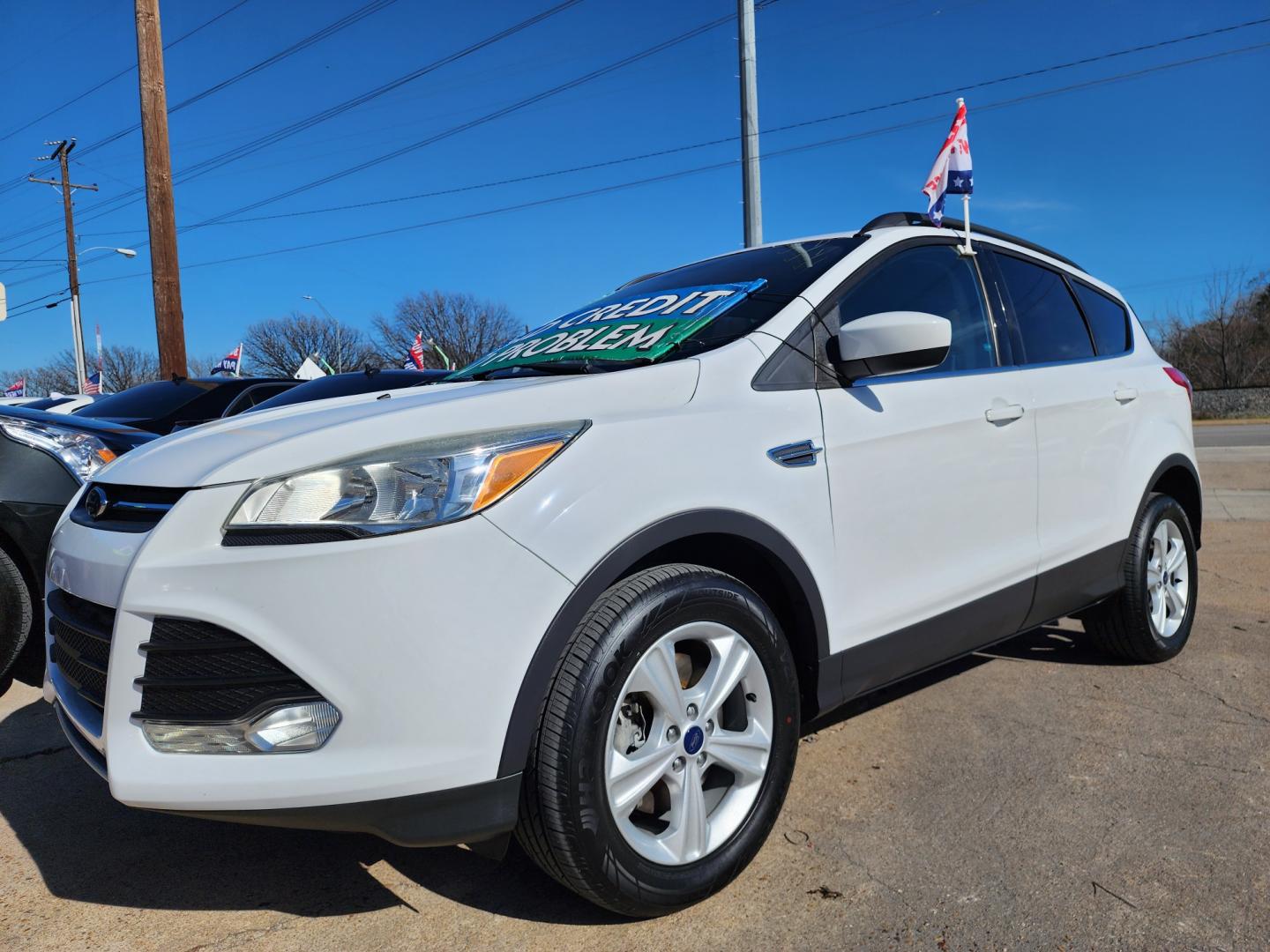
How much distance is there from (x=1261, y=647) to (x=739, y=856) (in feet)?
10.6

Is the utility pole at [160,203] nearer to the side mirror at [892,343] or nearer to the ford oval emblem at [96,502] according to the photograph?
the ford oval emblem at [96,502]

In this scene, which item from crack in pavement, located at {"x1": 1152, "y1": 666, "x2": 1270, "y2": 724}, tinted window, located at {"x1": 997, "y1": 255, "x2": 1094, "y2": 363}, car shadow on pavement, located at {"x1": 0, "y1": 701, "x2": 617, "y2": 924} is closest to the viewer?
car shadow on pavement, located at {"x1": 0, "y1": 701, "x2": 617, "y2": 924}

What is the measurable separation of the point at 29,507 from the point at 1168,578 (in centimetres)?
471

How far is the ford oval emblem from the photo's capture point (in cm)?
220

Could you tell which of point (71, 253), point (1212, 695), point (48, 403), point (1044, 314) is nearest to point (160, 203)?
point (48, 403)

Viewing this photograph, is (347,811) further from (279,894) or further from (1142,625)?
(1142,625)

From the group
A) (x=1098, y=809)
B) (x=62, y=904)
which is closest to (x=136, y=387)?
(x=62, y=904)

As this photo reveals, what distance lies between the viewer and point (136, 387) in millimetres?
7727

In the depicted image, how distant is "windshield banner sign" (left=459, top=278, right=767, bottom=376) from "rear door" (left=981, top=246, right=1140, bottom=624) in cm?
117

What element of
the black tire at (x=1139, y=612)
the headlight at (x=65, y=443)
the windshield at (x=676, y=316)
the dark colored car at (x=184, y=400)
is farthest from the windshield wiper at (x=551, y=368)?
the dark colored car at (x=184, y=400)

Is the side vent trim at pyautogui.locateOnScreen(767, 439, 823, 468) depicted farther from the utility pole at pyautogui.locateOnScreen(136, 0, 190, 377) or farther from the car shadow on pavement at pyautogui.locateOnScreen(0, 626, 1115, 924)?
the utility pole at pyautogui.locateOnScreen(136, 0, 190, 377)

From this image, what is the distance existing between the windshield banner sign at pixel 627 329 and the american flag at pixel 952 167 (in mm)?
1741

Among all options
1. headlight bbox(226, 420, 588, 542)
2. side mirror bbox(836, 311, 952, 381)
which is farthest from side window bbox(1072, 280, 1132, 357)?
headlight bbox(226, 420, 588, 542)

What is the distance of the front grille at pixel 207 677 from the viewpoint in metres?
1.79
